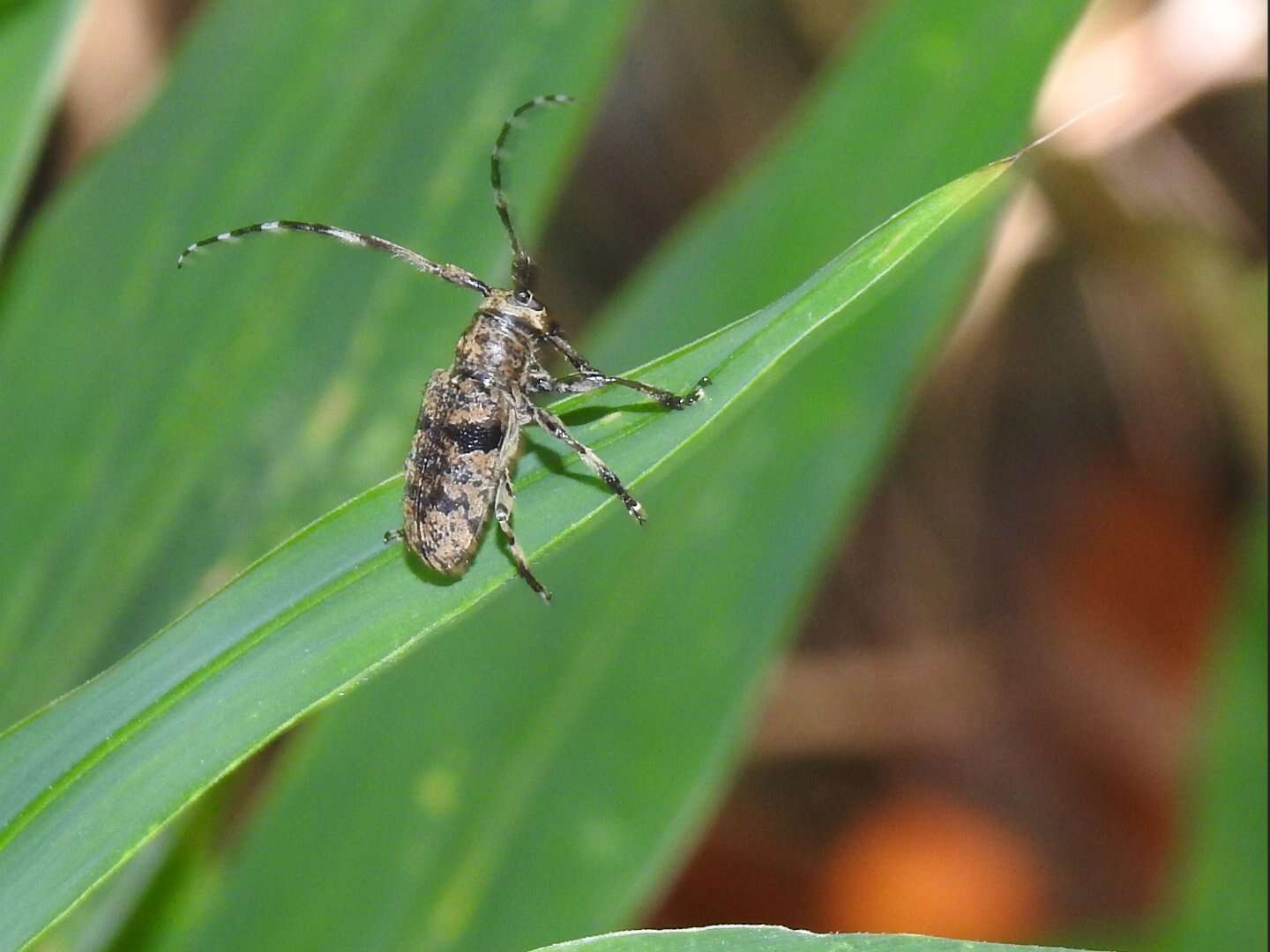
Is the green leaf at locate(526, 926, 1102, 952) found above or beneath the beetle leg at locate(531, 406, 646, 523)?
beneath

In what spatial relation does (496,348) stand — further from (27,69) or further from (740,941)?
(740,941)

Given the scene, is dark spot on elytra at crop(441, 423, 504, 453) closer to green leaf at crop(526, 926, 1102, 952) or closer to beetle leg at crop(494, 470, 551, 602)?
beetle leg at crop(494, 470, 551, 602)

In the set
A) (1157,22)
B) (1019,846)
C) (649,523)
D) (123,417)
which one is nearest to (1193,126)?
(1157,22)

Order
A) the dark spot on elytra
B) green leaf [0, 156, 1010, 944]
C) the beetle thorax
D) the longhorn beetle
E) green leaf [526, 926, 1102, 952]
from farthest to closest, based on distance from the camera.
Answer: the beetle thorax
the dark spot on elytra
the longhorn beetle
green leaf [0, 156, 1010, 944]
green leaf [526, 926, 1102, 952]

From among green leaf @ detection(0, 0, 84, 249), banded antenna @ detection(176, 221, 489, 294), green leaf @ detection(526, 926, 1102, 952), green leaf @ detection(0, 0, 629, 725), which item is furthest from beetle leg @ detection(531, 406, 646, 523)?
green leaf @ detection(0, 0, 84, 249)

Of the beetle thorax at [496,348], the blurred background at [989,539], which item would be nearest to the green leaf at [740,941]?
the beetle thorax at [496,348]

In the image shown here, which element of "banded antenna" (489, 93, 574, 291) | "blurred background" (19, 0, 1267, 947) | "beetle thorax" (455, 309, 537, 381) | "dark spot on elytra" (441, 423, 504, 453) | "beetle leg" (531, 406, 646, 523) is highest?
"banded antenna" (489, 93, 574, 291)
